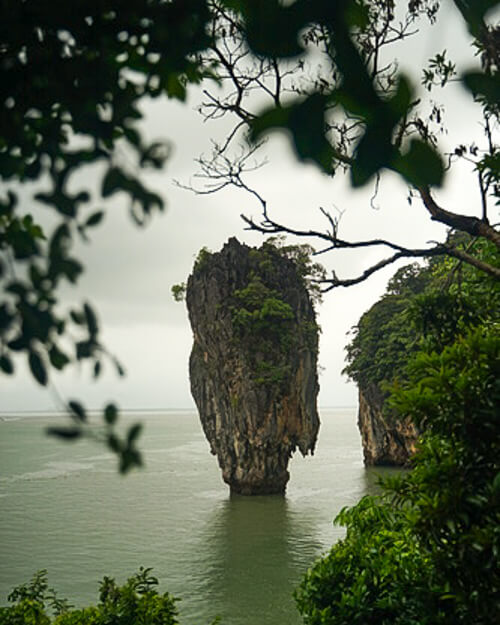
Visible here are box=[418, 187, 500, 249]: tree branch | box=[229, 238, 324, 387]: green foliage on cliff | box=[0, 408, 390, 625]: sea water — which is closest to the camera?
box=[418, 187, 500, 249]: tree branch

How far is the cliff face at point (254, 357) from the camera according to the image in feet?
72.6

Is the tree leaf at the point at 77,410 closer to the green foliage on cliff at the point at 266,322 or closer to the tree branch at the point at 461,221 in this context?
the tree branch at the point at 461,221

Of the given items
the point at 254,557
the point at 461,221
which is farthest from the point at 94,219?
the point at 254,557

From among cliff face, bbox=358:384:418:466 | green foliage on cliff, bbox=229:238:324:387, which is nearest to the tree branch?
green foliage on cliff, bbox=229:238:324:387

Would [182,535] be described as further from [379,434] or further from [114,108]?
[114,108]

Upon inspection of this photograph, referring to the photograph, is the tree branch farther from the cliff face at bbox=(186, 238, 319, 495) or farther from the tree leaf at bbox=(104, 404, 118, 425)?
the cliff face at bbox=(186, 238, 319, 495)

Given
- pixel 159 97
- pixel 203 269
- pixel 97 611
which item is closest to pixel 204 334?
pixel 203 269

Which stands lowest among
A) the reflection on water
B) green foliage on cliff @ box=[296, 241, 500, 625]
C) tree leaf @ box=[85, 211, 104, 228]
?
the reflection on water

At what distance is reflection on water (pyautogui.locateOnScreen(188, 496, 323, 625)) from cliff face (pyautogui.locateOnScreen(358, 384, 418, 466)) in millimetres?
8401

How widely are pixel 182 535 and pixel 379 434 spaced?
15.0 m

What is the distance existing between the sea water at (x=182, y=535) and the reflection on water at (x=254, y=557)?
30mm

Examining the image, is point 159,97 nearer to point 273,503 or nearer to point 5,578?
point 5,578

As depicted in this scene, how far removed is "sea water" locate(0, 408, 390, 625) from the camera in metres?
12.2

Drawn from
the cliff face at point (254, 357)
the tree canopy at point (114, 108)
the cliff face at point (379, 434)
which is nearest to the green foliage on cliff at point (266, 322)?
the cliff face at point (254, 357)
